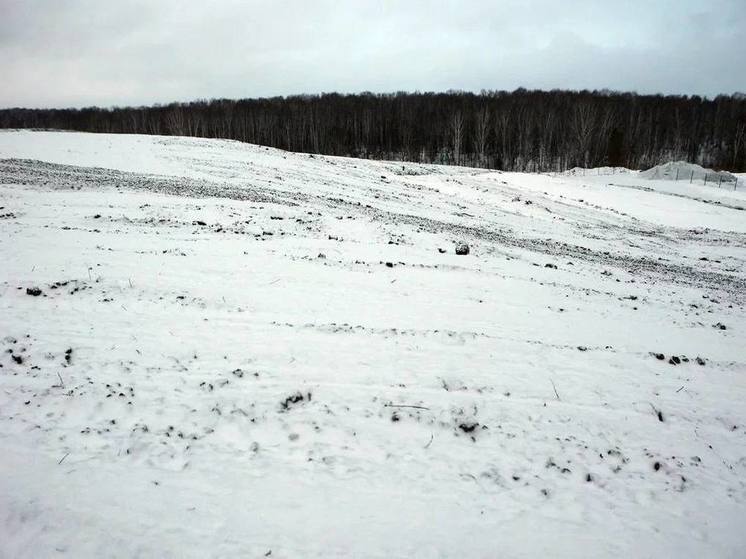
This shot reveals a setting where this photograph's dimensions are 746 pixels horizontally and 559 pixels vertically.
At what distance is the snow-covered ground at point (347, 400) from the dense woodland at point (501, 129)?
66125 millimetres

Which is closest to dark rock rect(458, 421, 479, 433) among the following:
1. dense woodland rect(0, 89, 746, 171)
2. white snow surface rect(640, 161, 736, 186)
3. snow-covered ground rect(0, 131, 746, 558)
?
snow-covered ground rect(0, 131, 746, 558)

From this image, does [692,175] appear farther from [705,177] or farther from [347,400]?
[347,400]

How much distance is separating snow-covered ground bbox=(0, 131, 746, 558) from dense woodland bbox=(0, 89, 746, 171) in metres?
66.1

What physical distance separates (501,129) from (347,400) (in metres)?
80.4

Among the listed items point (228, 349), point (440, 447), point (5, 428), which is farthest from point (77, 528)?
point (440, 447)

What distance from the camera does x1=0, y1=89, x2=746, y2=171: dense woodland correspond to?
74875 mm

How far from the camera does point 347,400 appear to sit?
5801 mm

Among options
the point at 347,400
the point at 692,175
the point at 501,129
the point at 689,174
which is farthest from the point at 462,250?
the point at 501,129

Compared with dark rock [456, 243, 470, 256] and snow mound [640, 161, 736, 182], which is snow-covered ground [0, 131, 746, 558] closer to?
dark rock [456, 243, 470, 256]

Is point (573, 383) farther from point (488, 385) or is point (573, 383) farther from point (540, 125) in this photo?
point (540, 125)

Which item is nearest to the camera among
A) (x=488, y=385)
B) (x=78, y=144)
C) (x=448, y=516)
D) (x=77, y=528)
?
(x=77, y=528)

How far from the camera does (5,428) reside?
4.73 meters

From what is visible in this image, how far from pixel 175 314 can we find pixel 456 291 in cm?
632

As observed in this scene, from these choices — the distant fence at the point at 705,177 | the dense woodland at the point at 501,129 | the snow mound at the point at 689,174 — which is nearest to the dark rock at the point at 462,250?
the distant fence at the point at 705,177
